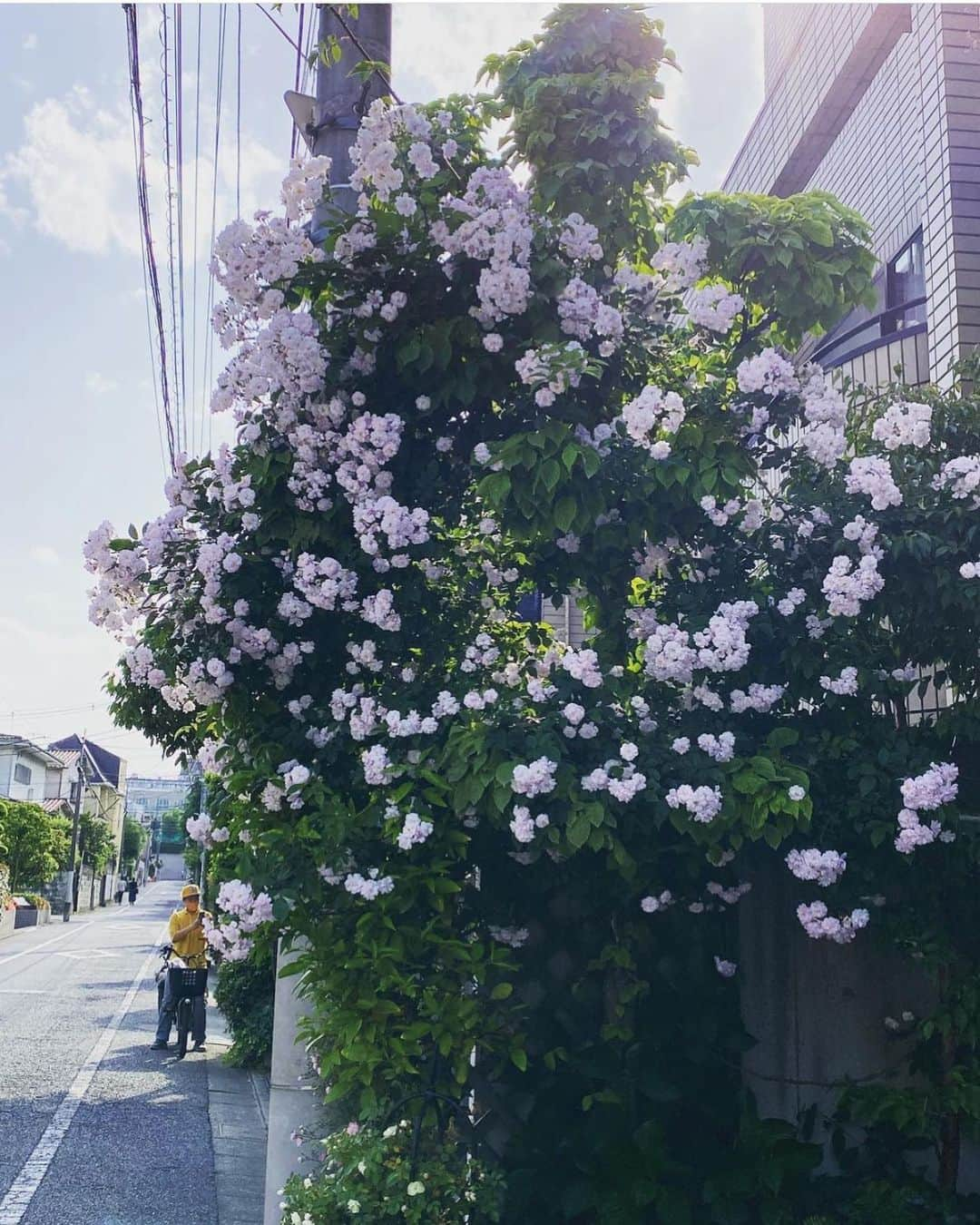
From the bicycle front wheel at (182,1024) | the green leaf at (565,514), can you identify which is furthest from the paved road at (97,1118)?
the green leaf at (565,514)

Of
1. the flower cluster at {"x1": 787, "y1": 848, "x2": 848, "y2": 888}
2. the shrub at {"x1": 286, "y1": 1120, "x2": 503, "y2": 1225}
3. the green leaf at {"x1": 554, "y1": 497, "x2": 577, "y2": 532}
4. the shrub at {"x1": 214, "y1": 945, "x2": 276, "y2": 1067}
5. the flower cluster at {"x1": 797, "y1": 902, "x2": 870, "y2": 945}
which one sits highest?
the green leaf at {"x1": 554, "y1": 497, "x2": 577, "y2": 532}

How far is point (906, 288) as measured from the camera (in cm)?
834

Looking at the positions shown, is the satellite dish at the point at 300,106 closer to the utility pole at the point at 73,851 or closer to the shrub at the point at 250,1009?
the shrub at the point at 250,1009

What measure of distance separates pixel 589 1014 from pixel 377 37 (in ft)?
16.5

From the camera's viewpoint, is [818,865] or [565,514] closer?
[818,865]

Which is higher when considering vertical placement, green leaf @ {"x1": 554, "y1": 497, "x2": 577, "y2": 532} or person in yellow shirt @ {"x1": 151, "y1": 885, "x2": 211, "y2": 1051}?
green leaf @ {"x1": 554, "y1": 497, "x2": 577, "y2": 532}

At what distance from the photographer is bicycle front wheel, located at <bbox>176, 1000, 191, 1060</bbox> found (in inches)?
468

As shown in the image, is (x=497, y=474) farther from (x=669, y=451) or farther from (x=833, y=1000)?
(x=833, y=1000)

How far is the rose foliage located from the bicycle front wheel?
7.35m

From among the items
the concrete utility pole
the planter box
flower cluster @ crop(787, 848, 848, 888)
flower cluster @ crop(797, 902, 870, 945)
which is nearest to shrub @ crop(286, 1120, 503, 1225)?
the concrete utility pole

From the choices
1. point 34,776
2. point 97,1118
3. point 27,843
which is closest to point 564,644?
point 97,1118

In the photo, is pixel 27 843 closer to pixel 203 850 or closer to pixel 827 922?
pixel 203 850

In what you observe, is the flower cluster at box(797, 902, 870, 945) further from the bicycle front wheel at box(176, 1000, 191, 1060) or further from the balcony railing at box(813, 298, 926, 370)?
the bicycle front wheel at box(176, 1000, 191, 1060)

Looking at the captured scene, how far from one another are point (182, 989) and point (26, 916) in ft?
108
